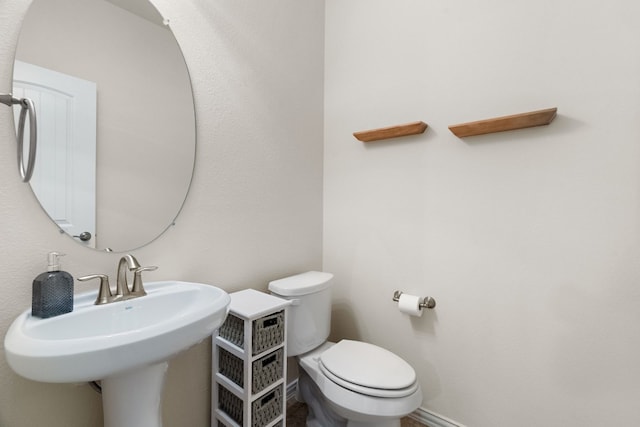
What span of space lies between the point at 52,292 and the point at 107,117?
0.59 meters

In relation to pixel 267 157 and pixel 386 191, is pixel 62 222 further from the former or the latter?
pixel 386 191

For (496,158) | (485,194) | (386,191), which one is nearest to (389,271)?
(386,191)

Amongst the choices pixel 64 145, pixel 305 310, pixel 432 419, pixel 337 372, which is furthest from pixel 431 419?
pixel 64 145

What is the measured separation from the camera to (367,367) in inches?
49.3

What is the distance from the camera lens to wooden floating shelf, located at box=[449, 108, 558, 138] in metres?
1.17

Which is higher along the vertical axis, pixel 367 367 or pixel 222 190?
pixel 222 190

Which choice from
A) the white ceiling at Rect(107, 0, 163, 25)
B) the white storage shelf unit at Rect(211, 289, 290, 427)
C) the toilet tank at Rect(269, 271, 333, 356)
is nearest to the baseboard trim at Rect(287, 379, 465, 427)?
the toilet tank at Rect(269, 271, 333, 356)

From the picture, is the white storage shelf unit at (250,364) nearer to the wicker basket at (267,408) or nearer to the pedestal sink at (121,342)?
the wicker basket at (267,408)

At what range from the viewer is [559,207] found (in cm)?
120

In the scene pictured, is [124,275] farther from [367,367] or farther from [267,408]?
[367,367]

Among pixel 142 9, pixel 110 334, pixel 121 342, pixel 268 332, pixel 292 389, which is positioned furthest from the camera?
pixel 292 389

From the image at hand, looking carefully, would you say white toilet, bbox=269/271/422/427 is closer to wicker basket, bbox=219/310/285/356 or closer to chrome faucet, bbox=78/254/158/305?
wicker basket, bbox=219/310/285/356

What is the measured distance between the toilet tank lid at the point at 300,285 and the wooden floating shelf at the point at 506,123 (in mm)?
985

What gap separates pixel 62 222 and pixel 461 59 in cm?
175
